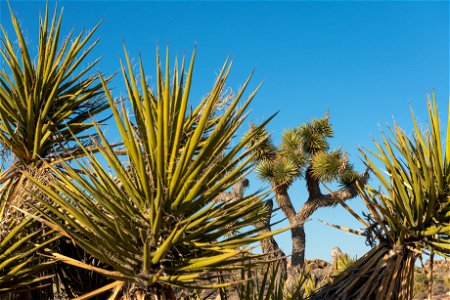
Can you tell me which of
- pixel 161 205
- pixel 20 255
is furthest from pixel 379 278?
pixel 20 255

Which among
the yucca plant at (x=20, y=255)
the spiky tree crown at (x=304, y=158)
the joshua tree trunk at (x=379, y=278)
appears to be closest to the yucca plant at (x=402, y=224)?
the joshua tree trunk at (x=379, y=278)

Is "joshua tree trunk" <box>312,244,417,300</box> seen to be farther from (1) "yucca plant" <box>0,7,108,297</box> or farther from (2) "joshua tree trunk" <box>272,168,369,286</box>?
(2) "joshua tree trunk" <box>272,168,369,286</box>

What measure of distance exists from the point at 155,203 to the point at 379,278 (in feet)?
6.31

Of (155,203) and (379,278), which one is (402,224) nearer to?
(379,278)

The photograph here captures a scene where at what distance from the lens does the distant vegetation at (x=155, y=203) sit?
337 cm

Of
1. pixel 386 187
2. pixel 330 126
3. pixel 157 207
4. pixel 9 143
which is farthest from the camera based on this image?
pixel 330 126

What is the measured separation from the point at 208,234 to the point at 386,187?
1.63 m

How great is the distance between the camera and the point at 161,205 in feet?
10.6

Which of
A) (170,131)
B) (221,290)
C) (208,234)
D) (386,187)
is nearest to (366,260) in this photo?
(386,187)

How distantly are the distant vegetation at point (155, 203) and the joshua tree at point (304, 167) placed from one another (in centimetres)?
967

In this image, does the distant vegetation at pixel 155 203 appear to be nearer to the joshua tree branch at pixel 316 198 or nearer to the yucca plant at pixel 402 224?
the yucca plant at pixel 402 224

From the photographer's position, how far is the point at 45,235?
13.5ft

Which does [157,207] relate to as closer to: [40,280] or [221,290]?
[221,290]

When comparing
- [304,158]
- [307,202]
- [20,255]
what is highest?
[304,158]
